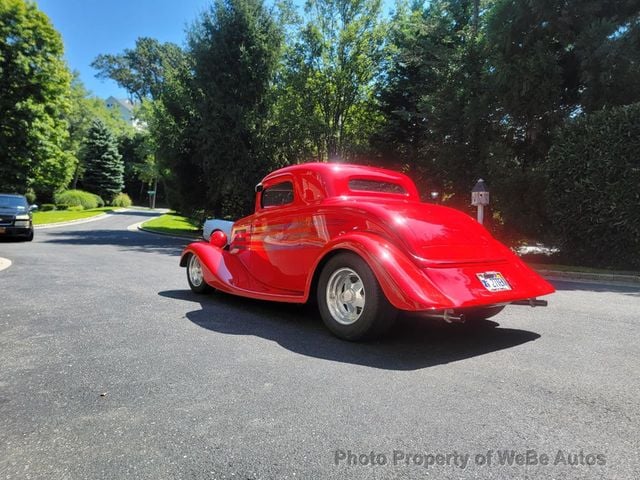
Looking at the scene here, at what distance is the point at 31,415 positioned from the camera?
2.65 m

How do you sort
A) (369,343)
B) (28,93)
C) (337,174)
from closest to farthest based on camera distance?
(369,343)
(337,174)
(28,93)

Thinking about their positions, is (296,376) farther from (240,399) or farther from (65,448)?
(65,448)

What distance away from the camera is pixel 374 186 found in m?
5.73

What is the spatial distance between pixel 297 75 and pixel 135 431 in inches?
778

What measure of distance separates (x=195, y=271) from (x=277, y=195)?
190 centimetres

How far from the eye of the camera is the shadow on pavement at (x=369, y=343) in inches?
147

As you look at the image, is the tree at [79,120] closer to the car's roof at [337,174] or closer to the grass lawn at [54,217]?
the grass lawn at [54,217]

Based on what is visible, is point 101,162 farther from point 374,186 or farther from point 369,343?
point 369,343

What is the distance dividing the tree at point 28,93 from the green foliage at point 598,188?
29.3 m

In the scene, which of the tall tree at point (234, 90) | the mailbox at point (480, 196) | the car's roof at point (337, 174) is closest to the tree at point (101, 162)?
the tall tree at point (234, 90)

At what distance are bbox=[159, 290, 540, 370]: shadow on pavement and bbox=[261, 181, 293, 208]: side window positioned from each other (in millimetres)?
1374

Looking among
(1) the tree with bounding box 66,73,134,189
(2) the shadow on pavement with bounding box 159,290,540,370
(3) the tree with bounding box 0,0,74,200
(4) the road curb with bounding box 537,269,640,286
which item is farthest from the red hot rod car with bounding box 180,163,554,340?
(1) the tree with bounding box 66,73,134,189

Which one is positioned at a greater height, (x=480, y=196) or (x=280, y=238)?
(x=480, y=196)

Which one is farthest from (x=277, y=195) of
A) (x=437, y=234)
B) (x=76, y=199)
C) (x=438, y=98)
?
(x=76, y=199)
